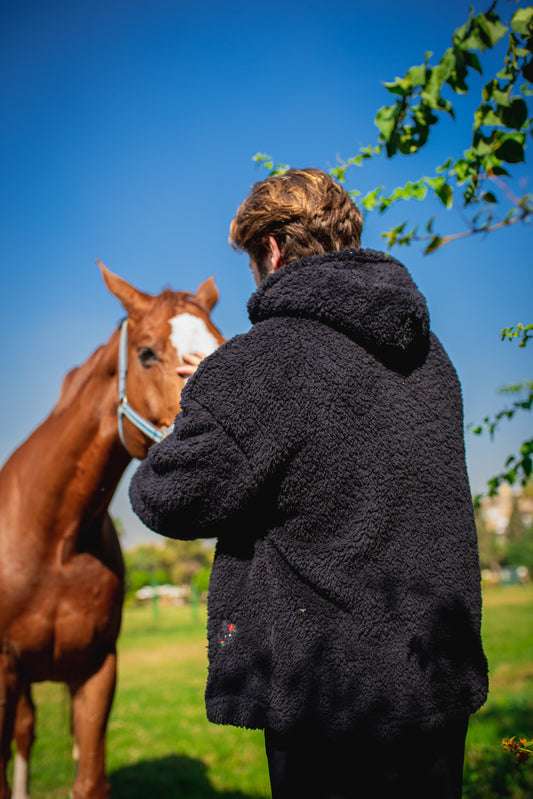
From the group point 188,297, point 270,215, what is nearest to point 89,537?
point 188,297

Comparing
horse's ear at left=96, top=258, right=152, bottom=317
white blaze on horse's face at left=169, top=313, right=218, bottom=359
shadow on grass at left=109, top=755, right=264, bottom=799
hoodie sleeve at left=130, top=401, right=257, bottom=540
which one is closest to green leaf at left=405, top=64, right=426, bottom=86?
white blaze on horse's face at left=169, top=313, right=218, bottom=359

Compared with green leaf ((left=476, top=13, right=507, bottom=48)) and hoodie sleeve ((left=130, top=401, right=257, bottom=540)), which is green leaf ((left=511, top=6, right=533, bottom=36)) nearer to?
green leaf ((left=476, top=13, right=507, bottom=48))

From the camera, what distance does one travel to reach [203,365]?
1308 millimetres

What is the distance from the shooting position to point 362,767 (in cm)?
119

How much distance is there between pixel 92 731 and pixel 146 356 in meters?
1.88

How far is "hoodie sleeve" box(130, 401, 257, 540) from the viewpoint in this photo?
48.8 inches

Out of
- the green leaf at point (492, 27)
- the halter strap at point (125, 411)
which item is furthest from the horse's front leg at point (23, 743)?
Answer: the green leaf at point (492, 27)

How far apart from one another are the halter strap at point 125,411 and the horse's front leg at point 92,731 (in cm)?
124

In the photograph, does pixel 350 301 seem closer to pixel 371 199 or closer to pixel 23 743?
pixel 371 199

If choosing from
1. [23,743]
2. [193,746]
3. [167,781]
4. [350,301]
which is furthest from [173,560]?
[350,301]

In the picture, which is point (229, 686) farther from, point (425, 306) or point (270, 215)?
point (270, 215)

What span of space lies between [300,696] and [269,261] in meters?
1.04

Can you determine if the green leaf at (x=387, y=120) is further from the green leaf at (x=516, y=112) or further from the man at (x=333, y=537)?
the man at (x=333, y=537)

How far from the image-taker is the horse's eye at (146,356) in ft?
9.40
